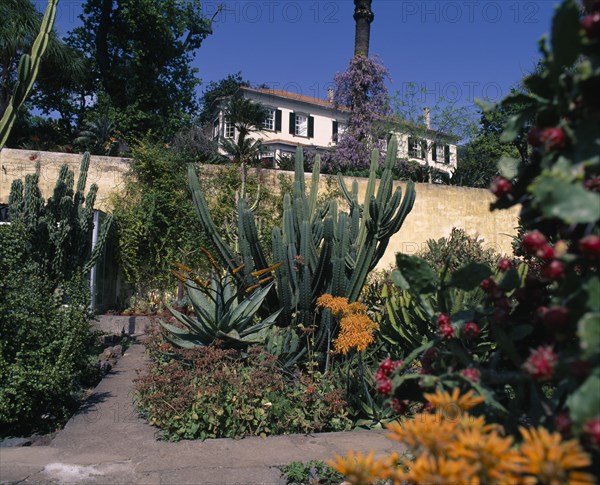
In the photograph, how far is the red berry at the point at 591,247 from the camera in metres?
1.74

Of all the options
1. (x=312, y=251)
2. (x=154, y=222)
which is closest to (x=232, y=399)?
(x=312, y=251)

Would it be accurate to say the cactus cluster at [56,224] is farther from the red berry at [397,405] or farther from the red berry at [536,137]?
the red berry at [536,137]

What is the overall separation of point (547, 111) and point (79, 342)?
4788mm

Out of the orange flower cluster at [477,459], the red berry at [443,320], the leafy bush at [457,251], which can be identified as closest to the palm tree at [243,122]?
the leafy bush at [457,251]

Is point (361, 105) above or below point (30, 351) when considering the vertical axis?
above

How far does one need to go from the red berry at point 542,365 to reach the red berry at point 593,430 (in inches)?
9.5

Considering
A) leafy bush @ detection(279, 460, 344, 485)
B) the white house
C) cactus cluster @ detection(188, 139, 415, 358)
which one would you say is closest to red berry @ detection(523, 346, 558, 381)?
leafy bush @ detection(279, 460, 344, 485)

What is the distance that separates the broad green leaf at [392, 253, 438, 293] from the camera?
259 centimetres

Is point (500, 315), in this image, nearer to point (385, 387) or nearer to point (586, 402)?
point (385, 387)

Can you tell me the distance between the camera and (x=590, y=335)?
5.42ft

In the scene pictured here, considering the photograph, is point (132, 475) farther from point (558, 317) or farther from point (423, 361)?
point (558, 317)

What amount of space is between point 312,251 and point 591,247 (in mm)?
4456

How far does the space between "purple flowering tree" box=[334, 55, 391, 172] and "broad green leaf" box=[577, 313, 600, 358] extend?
56.5ft

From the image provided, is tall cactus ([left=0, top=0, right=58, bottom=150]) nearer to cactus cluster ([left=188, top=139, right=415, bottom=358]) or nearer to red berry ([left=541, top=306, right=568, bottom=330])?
cactus cluster ([left=188, top=139, right=415, bottom=358])
